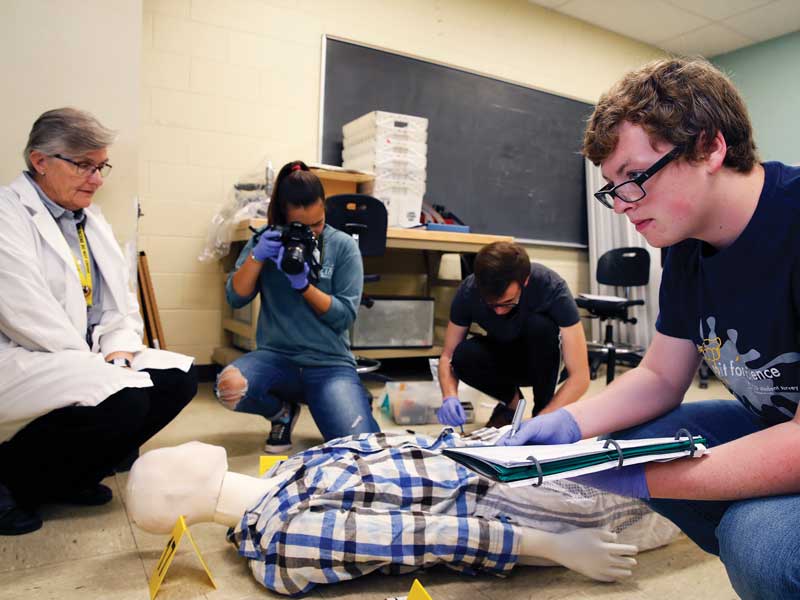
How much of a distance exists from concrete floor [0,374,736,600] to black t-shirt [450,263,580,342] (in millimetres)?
801

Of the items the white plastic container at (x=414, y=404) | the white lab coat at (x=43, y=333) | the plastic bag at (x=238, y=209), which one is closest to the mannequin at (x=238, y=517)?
the white lab coat at (x=43, y=333)

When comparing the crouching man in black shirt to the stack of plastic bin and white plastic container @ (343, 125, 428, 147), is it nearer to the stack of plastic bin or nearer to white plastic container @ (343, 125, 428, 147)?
the stack of plastic bin

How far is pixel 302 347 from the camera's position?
196 centimetres

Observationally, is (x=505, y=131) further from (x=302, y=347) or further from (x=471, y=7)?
(x=302, y=347)

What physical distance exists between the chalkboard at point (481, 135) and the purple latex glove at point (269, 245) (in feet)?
5.24

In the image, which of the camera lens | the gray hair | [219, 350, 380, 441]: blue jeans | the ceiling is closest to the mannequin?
[219, 350, 380, 441]: blue jeans

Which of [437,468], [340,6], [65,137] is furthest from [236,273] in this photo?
[340,6]

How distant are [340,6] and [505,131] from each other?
1.35 metres

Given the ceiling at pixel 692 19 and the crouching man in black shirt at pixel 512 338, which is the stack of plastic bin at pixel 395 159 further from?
the ceiling at pixel 692 19

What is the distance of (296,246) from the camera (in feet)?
5.88

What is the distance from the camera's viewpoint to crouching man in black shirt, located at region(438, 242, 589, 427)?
5.80 feet

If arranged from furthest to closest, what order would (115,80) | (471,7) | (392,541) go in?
(471,7), (115,80), (392,541)

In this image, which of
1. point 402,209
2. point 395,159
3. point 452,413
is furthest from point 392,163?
point 452,413

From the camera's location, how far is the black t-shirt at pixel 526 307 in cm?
195
